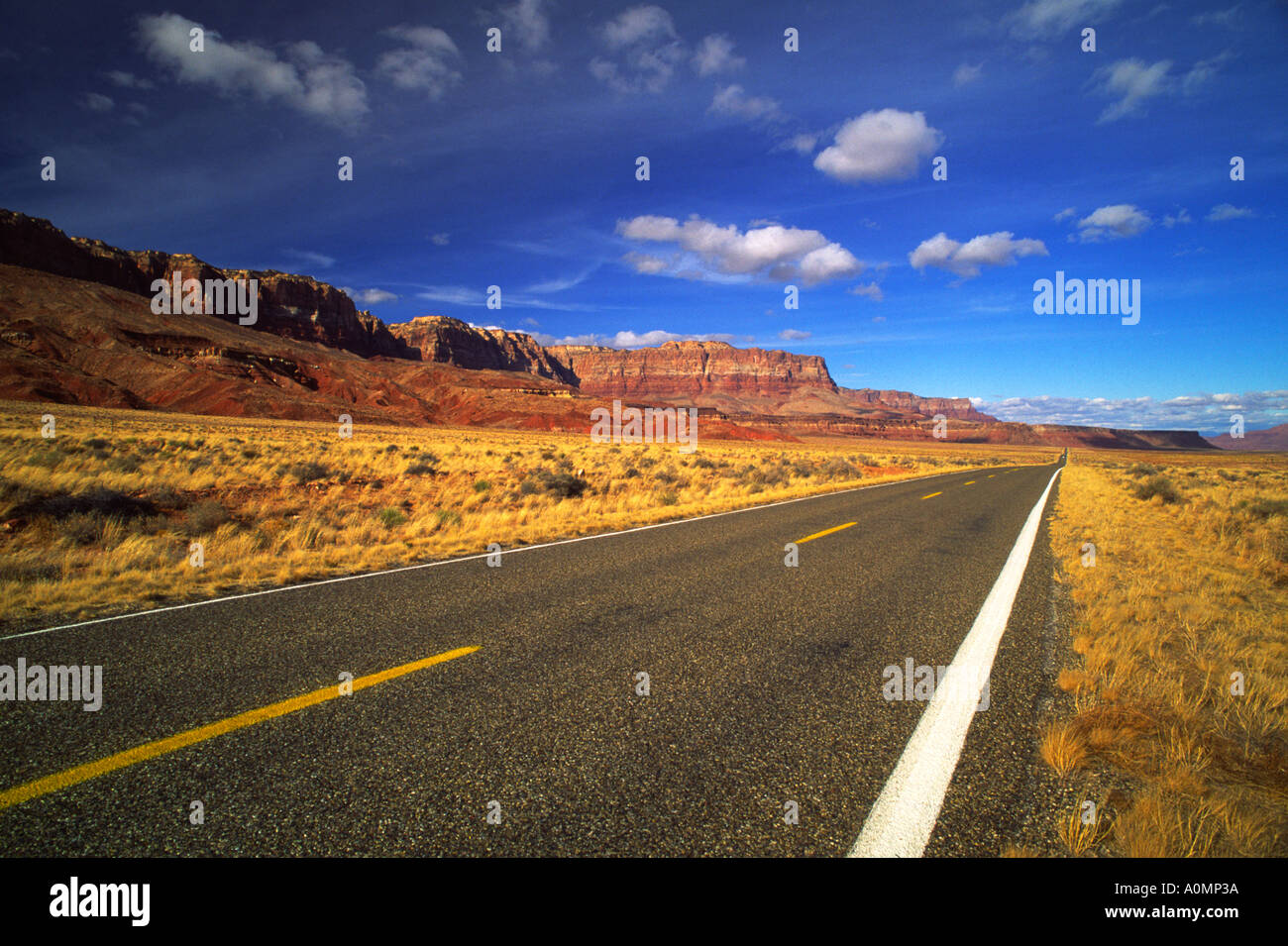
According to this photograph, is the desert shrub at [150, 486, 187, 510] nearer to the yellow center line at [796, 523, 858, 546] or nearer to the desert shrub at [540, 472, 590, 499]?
the desert shrub at [540, 472, 590, 499]

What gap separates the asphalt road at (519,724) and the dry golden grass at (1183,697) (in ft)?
1.39

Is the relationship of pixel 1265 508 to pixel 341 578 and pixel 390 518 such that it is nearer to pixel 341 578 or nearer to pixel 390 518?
pixel 341 578

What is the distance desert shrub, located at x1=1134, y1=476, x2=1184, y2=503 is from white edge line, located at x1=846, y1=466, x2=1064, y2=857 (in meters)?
17.9

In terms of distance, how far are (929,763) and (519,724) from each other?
7.66 feet

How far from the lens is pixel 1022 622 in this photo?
563 cm

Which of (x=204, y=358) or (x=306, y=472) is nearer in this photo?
(x=306, y=472)

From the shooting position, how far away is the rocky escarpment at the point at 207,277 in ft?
293

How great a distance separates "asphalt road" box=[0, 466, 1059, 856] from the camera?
2.47 meters

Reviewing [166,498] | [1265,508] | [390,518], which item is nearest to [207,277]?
[166,498]

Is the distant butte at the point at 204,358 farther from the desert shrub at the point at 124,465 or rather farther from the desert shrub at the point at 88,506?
the desert shrub at the point at 88,506

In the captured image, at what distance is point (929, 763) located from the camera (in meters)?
3.06

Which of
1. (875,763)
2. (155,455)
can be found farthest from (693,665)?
(155,455)

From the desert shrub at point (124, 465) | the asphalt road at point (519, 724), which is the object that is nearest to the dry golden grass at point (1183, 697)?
the asphalt road at point (519, 724)
